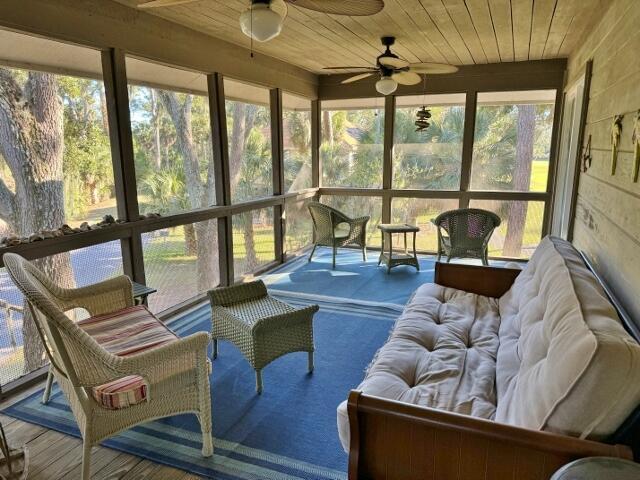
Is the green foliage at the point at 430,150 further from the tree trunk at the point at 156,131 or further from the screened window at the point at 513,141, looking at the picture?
the tree trunk at the point at 156,131

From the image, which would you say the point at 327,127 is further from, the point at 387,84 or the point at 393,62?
the point at 393,62

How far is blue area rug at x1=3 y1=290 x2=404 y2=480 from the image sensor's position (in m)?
1.96

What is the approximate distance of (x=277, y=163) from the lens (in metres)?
5.23

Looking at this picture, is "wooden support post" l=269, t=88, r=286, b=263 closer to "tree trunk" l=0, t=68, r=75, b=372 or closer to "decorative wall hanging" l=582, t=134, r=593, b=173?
"tree trunk" l=0, t=68, r=75, b=372

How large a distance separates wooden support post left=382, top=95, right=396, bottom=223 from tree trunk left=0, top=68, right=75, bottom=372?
161 inches

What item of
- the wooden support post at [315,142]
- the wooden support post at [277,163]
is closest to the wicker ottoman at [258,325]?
the wooden support post at [277,163]

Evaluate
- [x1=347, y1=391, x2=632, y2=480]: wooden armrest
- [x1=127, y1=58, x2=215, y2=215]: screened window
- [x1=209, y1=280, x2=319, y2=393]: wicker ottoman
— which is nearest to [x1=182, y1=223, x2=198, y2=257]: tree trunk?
[x1=127, y1=58, x2=215, y2=215]: screened window

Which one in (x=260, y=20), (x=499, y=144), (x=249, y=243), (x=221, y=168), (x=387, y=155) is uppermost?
(x=260, y=20)

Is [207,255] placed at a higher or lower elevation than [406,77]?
lower

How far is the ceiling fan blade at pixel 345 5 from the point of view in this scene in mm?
2041

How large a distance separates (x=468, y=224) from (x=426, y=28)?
2.03m

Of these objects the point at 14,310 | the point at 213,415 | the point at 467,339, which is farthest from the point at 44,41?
the point at 467,339

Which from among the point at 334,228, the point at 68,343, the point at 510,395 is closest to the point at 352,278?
the point at 334,228

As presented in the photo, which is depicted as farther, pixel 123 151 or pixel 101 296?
pixel 123 151
